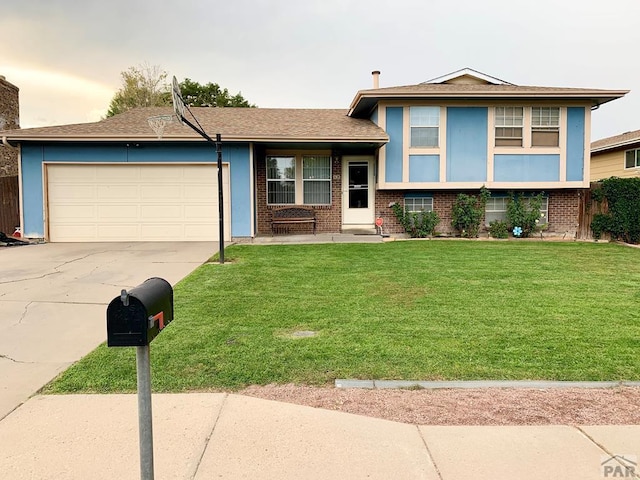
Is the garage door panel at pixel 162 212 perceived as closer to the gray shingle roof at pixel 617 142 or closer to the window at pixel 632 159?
the gray shingle roof at pixel 617 142

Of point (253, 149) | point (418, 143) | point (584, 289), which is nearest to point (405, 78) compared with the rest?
point (418, 143)

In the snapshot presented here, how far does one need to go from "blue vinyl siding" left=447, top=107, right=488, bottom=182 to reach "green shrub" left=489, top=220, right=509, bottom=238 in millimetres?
1605

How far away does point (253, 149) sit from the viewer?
46.1 ft

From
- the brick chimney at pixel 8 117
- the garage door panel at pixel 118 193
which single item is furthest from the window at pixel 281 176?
the brick chimney at pixel 8 117

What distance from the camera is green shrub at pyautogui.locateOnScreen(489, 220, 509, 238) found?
48.9ft

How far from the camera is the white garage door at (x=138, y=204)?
544 inches

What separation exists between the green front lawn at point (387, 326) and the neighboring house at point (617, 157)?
13574 millimetres

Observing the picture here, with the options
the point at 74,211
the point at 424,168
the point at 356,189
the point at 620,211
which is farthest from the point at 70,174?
the point at 620,211

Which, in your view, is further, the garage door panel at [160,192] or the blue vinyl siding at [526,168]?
the blue vinyl siding at [526,168]

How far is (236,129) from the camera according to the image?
14180 millimetres

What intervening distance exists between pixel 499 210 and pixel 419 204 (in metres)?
2.75

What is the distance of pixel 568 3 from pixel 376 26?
642 centimetres

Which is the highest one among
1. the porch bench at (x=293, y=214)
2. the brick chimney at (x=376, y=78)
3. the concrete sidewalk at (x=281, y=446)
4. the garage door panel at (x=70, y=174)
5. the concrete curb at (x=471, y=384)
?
the brick chimney at (x=376, y=78)

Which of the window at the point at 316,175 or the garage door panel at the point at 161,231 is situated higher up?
the window at the point at 316,175
